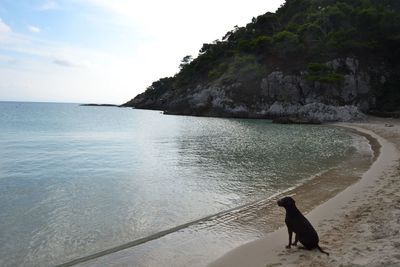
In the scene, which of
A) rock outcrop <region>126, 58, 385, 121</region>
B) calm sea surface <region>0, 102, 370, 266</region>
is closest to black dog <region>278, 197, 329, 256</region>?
calm sea surface <region>0, 102, 370, 266</region>

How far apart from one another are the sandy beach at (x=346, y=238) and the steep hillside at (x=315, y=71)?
57.8 m

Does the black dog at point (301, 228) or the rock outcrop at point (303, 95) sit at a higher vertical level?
the rock outcrop at point (303, 95)

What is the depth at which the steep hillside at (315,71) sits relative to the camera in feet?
248

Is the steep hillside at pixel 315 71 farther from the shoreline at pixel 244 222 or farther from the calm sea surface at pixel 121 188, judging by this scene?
the shoreline at pixel 244 222

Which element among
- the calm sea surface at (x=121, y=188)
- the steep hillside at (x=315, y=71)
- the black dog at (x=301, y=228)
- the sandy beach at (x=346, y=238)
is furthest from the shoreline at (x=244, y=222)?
the steep hillside at (x=315, y=71)

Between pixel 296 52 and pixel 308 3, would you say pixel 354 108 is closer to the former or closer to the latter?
pixel 296 52

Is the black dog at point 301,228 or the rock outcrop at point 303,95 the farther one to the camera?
the rock outcrop at point 303,95

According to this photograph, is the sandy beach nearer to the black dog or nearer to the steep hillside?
the black dog

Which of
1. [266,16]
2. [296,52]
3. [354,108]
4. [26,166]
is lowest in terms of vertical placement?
[26,166]

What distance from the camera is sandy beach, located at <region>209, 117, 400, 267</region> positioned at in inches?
275

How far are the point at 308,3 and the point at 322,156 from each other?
103495 millimetres

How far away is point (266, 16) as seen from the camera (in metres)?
111

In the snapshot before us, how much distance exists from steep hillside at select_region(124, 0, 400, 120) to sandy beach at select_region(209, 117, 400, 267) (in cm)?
5778

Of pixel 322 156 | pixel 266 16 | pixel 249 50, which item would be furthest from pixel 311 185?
pixel 266 16
